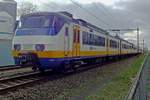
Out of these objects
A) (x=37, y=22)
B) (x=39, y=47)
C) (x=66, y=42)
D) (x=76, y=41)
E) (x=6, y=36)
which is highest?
(x=37, y=22)

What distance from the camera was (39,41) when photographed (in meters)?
16.9

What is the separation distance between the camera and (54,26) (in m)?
17.4

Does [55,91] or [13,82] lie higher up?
[13,82]

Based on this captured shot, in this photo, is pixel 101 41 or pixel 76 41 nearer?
pixel 76 41

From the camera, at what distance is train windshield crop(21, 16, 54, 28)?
1762 cm

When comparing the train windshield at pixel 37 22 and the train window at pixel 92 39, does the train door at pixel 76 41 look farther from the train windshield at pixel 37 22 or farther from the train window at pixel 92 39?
the train windshield at pixel 37 22

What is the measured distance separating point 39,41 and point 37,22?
1401 mm

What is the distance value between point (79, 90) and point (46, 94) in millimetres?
1825

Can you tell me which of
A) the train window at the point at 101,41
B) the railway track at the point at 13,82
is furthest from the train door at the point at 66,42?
the train window at the point at 101,41

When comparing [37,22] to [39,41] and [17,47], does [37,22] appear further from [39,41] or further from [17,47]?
[17,47]

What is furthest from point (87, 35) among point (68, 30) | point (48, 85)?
point (48, 85)

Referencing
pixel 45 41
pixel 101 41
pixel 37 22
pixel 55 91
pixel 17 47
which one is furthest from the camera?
pixel 101 41

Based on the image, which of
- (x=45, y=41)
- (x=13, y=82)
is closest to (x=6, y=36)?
(x=45, y=41)

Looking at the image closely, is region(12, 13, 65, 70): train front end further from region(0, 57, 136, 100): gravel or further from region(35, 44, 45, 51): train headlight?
region(0, 57, 136, 100): gravel
